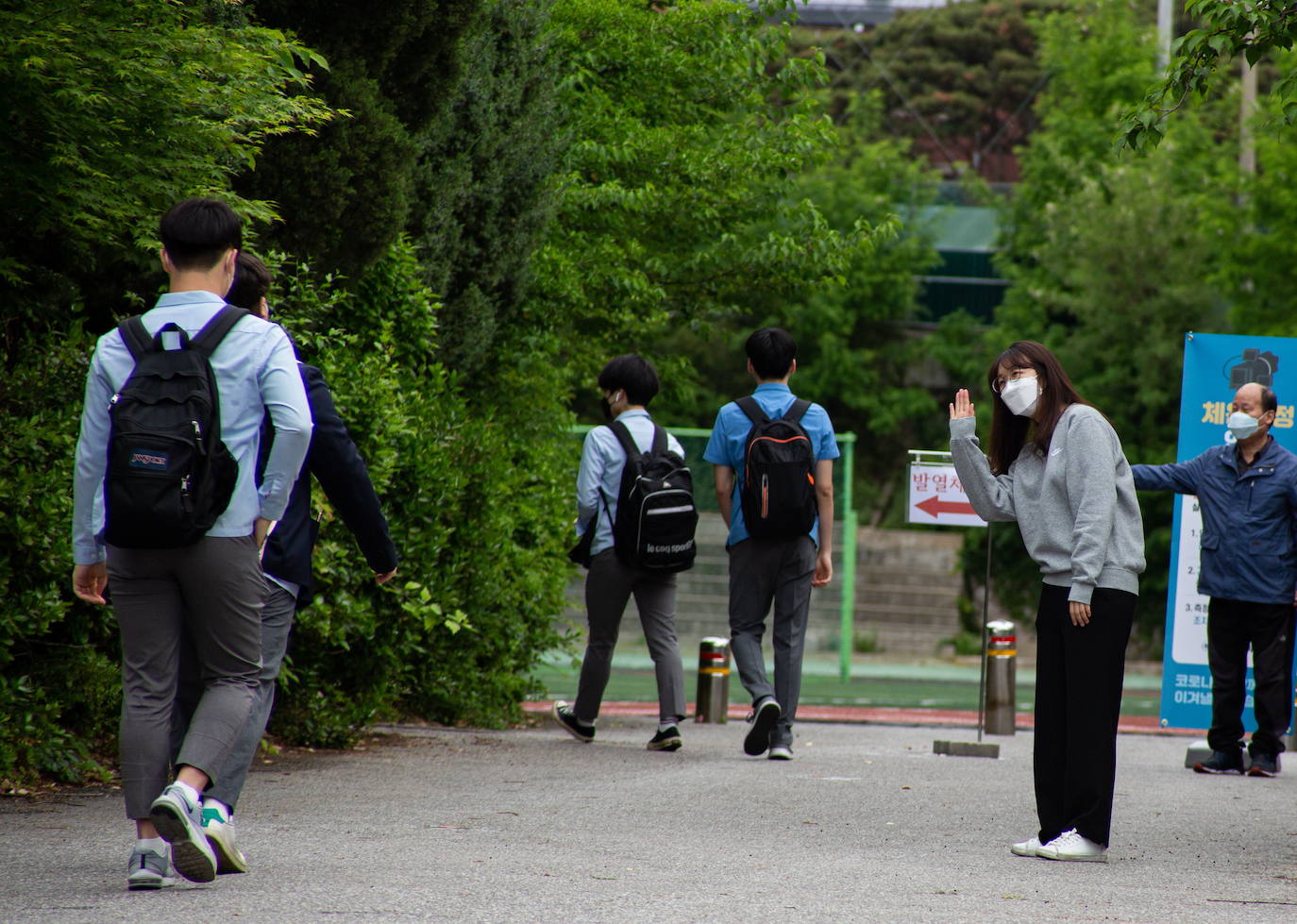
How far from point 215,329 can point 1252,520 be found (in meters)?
5.88

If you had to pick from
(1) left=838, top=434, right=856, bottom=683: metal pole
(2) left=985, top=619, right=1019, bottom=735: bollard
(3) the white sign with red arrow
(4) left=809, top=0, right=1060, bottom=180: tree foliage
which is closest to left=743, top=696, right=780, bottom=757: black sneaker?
(3) the white sign with red arrow

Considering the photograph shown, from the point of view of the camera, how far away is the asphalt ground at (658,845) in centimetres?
454

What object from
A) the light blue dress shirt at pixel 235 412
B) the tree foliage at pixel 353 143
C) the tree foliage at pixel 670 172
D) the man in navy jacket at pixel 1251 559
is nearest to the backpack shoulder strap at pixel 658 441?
the tree foliage at pixel 353 143

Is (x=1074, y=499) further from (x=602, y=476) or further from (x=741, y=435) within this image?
(x=602, y=476)

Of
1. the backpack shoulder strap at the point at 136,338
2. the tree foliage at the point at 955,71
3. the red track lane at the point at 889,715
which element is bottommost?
the red track lane at the point at 889,715

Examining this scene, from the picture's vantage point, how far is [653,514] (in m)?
8.62

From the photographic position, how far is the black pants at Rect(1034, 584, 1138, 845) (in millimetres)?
5555

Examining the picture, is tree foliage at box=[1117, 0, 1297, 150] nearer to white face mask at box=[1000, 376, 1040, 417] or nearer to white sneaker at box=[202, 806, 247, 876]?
white face mask at box=[1000, 376, 1040, 417]

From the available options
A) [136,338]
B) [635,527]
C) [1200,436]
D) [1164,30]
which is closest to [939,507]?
[1200,436]

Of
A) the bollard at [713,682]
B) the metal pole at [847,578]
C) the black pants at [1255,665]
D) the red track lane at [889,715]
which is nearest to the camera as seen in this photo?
the black pants at [1255,665]

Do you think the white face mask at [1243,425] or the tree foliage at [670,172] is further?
the tree foliage at [670,172]

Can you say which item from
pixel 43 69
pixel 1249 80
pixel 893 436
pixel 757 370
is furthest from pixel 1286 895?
pixel 893 436

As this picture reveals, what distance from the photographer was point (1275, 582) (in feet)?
28.1

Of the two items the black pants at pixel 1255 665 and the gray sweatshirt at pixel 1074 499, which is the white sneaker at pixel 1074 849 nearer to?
the gray sweatshirt at pixel 1074 499
